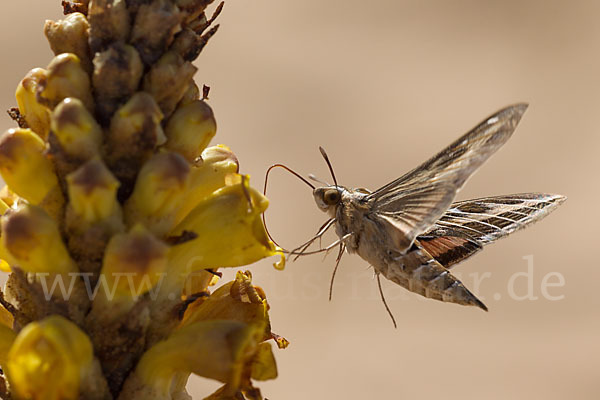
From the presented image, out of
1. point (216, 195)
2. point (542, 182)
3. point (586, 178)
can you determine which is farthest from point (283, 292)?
point (216, 195)

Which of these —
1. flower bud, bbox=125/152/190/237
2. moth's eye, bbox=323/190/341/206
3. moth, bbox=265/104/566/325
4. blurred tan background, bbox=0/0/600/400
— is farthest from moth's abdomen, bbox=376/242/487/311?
blurred tan background, bbox=0/0/600/400

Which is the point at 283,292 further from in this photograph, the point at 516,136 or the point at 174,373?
the point at 174,373

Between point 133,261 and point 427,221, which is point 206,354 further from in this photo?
point 427,221

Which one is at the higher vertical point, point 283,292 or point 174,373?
point 283,292

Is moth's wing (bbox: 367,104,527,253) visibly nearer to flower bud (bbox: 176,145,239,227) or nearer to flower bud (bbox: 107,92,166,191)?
flower bud (bbox: 176,145,239,227)

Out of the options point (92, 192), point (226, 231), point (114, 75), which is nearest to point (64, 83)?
point (114, 75)

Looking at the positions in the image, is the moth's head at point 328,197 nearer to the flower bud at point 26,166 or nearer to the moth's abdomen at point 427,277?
the moth's abdomen at point 427,277
